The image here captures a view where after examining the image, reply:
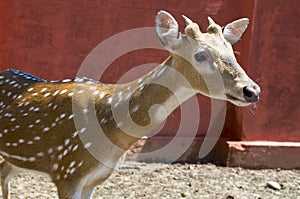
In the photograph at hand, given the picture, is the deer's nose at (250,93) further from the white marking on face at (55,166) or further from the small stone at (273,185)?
the small stone at (273,185)

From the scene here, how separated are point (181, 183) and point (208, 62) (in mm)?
2391

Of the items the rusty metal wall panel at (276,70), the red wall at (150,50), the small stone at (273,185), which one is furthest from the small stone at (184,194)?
the rusty metal wall panel at (276,70)

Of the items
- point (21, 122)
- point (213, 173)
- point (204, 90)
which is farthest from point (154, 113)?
point (213, 173)

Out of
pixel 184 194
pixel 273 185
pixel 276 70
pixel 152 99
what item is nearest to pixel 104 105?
pixel 152 99

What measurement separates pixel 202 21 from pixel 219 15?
0.19 metres

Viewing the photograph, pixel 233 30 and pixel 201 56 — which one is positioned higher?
pixel 233 30

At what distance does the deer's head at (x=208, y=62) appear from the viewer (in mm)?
3455

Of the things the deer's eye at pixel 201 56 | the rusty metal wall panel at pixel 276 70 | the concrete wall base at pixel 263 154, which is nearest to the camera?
the deer's eye at pixel 201 56

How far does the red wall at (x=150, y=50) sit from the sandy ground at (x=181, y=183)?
397 mm

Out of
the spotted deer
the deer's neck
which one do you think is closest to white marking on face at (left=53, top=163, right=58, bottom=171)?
the spotted deer

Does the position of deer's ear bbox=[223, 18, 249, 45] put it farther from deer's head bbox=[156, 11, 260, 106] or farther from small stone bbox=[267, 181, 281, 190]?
small stone bbox=[267, 181, 281, 190]

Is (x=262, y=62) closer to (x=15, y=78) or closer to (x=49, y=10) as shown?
(x=49, y=10)

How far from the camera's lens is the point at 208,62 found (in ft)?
11.7

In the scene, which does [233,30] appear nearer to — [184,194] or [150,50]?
[184,194]
